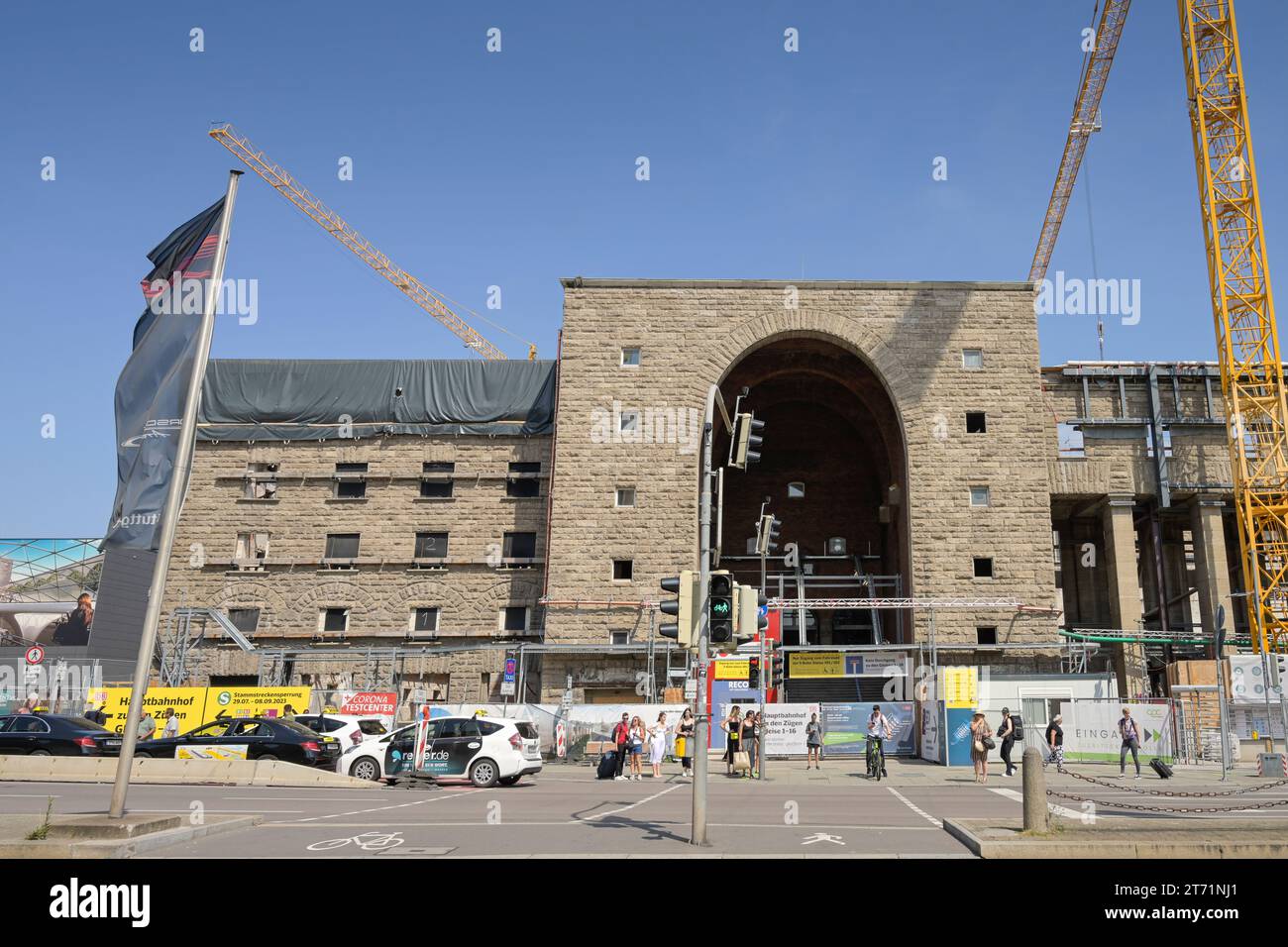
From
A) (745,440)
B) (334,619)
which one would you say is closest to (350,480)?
(334,619)

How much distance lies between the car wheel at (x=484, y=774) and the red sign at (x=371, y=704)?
1118cm

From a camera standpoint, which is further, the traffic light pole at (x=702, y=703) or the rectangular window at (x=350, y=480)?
the rectangular window at (x=350, y=480)

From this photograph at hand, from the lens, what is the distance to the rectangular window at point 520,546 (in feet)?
134

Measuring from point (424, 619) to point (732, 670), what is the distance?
14.2 meters

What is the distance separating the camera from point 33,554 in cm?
5872

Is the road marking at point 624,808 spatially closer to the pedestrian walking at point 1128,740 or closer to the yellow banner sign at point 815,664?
the pedestrian walking at point 1128,740

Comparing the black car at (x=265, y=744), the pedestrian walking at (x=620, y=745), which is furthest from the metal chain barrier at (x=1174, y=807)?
the black car at (x=265, y=744)

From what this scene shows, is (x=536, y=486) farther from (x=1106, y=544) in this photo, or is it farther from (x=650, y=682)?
(x=1106, y=544)

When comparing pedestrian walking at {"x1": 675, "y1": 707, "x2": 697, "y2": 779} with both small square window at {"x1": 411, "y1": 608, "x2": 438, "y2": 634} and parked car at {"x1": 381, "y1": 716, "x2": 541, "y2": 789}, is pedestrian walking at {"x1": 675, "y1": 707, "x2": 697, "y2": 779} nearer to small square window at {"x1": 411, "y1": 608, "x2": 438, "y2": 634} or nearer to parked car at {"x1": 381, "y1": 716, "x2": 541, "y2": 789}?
parked car at {"x1": 381, "y1": 716, "x2": 541, "y2": 789}

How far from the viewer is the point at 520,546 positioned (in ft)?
134

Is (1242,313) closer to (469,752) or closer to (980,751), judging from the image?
(980,751)

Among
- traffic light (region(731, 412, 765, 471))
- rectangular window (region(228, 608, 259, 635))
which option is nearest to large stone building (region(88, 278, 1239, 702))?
rectangular window (region(228, 608, 259, 635))

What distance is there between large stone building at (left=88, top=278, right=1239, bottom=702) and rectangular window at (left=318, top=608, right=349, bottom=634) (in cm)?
10
